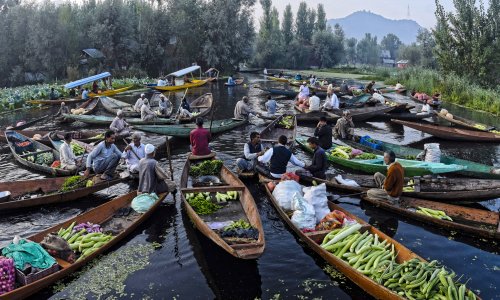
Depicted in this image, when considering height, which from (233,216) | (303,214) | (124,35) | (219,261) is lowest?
(219,261)

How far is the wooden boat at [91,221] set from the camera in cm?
746

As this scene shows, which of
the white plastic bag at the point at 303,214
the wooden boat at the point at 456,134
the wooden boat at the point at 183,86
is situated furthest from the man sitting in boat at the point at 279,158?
the wooden boat at the point at 183,86

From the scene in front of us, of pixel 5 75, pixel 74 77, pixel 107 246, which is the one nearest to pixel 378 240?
pixel 107 246

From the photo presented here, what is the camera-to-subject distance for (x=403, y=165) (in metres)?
13.7

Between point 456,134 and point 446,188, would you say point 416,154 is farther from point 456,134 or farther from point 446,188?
point 456,134

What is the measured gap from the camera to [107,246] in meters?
9.19

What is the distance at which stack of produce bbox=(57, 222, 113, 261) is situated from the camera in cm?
905

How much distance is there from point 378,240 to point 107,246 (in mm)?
6243

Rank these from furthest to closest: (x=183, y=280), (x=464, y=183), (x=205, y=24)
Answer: (x=205, y=24) → (x=464, y=183) → (x=183, y=280)

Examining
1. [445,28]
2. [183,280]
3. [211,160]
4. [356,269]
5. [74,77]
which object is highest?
[445,28]

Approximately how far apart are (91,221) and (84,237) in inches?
40.3

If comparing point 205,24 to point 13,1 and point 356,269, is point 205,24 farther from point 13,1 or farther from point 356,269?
point 356,269

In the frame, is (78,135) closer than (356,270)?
No

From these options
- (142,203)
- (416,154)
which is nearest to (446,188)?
(416,154)
